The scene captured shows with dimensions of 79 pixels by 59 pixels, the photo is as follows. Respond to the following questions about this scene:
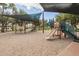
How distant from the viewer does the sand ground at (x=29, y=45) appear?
2801mm

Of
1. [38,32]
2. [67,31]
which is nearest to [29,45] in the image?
[38,32]

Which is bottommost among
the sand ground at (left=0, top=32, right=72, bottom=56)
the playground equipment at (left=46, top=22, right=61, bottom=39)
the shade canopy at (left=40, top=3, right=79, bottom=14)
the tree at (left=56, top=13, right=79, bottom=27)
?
the sand ground at (left=0, top=32, right=72, bottom=56)

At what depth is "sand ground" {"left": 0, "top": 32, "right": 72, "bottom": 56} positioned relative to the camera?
9.19ft

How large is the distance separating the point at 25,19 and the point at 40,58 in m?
0.42

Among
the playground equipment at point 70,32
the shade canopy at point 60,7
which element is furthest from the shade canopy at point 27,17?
the playground equipment at point 70,32

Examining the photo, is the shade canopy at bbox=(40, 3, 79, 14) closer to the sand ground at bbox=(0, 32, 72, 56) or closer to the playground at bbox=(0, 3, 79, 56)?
the playground at bbox=(0, 3, 79, 56)

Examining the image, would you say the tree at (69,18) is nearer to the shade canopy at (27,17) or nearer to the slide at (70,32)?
the slide at (70,32)

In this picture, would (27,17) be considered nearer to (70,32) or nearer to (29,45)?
(29,45)

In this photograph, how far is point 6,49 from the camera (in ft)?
9.24

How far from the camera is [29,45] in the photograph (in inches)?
111

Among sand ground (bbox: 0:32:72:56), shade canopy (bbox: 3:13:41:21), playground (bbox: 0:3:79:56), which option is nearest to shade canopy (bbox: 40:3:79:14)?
playground (bbox: 0:3:79:56)

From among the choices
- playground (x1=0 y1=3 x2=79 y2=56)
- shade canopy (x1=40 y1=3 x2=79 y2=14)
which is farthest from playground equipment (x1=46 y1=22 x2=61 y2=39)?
shade canopy (x1=40 y1=3 x2=79 y2=14)

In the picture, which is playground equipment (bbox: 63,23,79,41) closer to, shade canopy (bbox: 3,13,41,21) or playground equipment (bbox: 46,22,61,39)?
playground equipment (bbox: 46,22,61,39)

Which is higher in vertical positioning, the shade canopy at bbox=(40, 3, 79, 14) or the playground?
the shade canopy at bbox=(40, 3, 79, 14)
